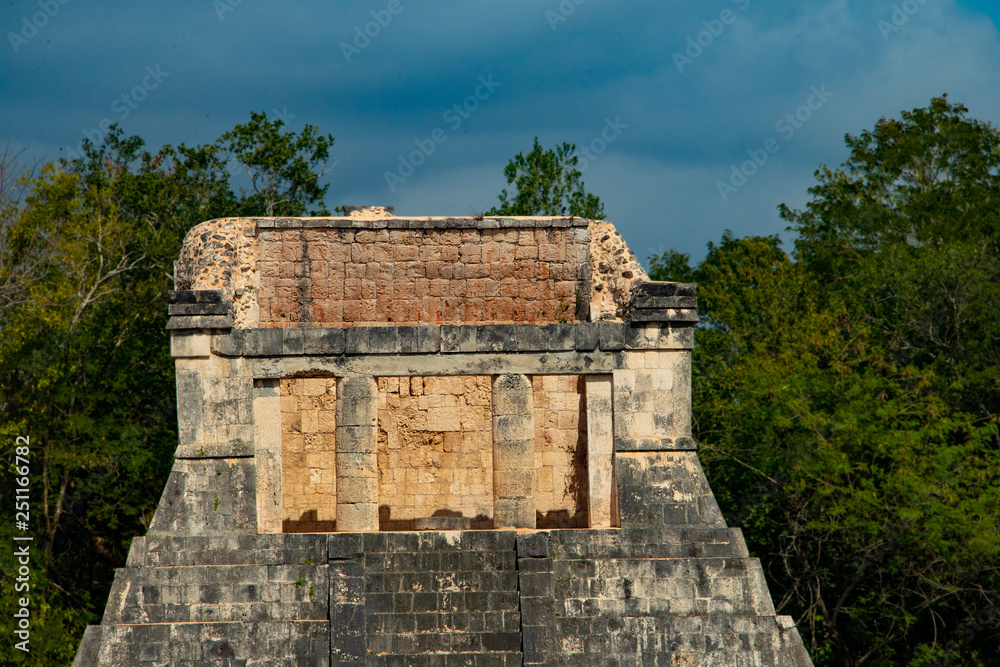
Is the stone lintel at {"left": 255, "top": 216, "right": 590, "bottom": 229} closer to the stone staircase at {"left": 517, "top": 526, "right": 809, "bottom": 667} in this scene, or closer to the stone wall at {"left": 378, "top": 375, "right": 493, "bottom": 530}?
the stone wall at {"left": 378, "top": 375, "right": 493, "bottom": 530}

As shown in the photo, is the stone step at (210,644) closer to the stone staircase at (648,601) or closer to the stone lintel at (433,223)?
the stone staircase at (648,601)

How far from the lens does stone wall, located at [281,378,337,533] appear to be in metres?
18.9

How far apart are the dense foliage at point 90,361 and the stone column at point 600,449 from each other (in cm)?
1064

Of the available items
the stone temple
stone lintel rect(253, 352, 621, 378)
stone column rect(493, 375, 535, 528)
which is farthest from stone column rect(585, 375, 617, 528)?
stone column rect(493, 375, 535, 528)

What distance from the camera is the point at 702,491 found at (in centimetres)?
1617

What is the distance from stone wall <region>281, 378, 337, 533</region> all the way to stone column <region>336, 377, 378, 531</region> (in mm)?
2347

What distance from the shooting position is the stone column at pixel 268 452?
656 inches

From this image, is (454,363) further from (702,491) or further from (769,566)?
(769,566)

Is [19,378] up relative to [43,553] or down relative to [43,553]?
up

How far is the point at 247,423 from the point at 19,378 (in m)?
11.3

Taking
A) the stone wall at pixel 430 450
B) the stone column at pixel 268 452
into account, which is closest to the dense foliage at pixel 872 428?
the stone wall at pixel 430 450

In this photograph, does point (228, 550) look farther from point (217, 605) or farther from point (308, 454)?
point (308, 454)

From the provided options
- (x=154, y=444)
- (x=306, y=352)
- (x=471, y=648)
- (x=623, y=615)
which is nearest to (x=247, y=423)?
(x=306, y=352)

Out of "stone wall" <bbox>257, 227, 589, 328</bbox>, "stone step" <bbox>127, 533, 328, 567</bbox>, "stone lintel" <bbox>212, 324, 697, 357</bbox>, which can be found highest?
"stone wall" <bbox>257, 227, 589, 328</bbox>
